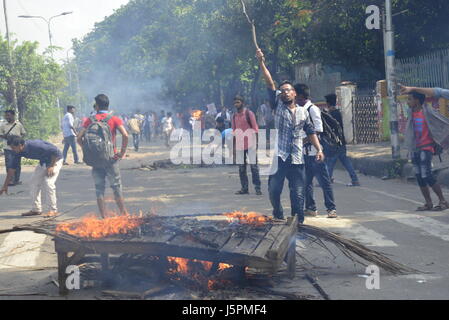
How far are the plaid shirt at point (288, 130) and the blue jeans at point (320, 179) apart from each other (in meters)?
1.75

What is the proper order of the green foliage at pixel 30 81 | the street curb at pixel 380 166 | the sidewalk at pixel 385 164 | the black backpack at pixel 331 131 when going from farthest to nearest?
the green foliage at pixel 30 81 → the street curb at pixel 380 166 → the sidewalk at pixel 385 164 → the black backpack at pixel 331 131

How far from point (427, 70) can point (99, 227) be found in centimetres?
1434

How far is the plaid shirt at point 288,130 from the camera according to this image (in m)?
7.43

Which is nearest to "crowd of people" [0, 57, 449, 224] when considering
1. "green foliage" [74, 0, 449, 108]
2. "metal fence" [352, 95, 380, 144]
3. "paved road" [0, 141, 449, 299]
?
"paved road" [0, 141, 449, 299]

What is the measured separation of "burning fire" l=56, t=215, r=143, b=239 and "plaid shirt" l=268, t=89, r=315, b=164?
2.26 m

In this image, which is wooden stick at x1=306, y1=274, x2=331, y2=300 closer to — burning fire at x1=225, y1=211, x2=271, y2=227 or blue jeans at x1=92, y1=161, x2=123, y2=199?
burning fire at x1=225, y1=211, x2=271, y2=227

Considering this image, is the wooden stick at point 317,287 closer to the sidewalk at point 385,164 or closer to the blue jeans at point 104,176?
the blue jeans at point 104,176

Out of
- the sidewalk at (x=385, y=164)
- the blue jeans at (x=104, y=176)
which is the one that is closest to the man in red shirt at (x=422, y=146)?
the sidewalk at (x=385, y=164)

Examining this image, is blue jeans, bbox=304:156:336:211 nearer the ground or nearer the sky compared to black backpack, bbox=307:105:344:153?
nearer the ground

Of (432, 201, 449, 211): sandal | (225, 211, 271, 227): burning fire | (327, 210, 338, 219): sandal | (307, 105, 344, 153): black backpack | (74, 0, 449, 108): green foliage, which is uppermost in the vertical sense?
(74, 0, 449, 108): green foliage

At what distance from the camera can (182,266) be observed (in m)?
5.61

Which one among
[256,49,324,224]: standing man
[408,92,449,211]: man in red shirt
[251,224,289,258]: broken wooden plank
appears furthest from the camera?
[408,92,449,211]: man in red shirt

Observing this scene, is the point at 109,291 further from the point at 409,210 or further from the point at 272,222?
the point at 409,210

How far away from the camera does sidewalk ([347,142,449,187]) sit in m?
12.8
